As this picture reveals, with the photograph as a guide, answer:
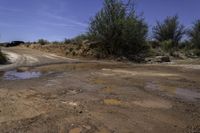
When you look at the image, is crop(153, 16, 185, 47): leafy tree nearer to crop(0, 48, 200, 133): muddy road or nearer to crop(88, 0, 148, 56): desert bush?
crop(88, 0, 148, 56): desert bush

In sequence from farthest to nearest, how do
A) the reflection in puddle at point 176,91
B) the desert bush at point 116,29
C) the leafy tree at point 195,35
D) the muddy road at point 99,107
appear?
the leafy tree at point 195,35 < the desert bush at point 116,29 < the reflection in puddle at point 176,91 < the muddy road at point 99,107

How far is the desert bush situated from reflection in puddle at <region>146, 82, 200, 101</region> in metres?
15.0

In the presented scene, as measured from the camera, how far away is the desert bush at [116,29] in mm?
24562

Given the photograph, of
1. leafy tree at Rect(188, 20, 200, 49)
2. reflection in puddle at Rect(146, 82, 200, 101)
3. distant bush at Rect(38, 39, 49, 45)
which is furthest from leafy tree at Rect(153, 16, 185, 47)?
reflection in puddle at Rect(146, 82, 200, 101)

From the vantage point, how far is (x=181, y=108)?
667cm

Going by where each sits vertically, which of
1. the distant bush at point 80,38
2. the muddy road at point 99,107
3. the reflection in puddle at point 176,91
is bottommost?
the muddy road at point 99,107

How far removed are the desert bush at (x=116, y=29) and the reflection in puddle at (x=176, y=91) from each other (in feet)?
49.2

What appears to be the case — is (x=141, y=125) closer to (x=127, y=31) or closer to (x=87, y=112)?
(x=87, y=112)

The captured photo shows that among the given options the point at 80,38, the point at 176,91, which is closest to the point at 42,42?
the point at 80,38

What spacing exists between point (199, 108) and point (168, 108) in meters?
0.75

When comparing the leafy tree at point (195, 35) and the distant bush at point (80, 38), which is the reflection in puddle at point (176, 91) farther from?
the leafy tree at point (195, 35)

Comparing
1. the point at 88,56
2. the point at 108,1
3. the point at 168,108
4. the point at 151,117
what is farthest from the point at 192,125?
the point at 108,1

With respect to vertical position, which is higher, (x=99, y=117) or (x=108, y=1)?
(x=108, y=1)

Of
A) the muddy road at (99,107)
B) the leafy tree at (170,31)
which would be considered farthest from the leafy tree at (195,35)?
the muddy road at (99,107)
